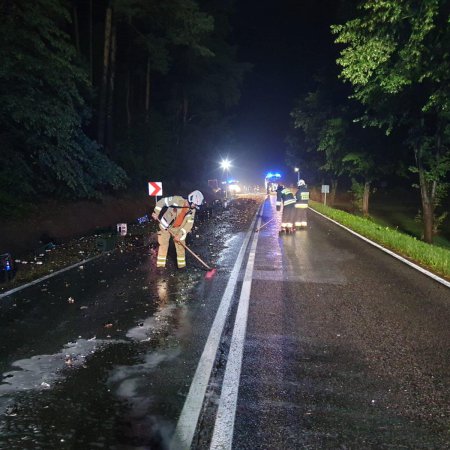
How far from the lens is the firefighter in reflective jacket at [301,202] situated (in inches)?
721

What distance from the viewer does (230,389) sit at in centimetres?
425

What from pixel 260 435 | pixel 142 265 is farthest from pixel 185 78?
pixel 260 435

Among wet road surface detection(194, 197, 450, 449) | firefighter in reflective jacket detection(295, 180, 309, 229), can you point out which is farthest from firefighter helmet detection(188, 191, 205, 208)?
firefighter in reflective jacket detection(295, 180, 309, 229)

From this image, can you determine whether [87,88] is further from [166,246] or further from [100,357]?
[100,357]

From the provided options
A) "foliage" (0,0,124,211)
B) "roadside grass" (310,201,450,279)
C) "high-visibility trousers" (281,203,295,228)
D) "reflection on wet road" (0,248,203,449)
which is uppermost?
"foliage" (0,0,124,211)

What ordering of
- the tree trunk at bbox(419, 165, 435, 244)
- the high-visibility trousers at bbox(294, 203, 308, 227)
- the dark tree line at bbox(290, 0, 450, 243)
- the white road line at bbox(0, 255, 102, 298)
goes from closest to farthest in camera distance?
the white road line at bbox(0, 255, 102, 298)
the dark tree line at bbox(290, 0, 450, 243)
the high-visibility trousers at bbox(294, 203, 308, 227)
the tree trunk at bbox(419, 165, 435, 244)

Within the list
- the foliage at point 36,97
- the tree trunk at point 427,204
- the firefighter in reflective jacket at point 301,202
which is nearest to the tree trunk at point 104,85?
the foliage at point 36,97

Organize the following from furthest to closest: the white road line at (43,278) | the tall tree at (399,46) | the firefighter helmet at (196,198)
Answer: the tall tree at (399,46)
the firefighter helmet at (196,198)
the white road line at (43,278)

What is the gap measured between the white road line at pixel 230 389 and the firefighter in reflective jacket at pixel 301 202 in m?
11.6

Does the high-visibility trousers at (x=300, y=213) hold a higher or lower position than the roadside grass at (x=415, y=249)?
higher

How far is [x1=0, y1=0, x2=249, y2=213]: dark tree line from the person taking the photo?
1334 centimetres

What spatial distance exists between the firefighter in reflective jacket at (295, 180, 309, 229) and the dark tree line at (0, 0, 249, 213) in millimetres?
7862

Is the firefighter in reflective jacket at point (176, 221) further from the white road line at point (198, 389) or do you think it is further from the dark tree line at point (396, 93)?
the dark tree line at point (396, 93)

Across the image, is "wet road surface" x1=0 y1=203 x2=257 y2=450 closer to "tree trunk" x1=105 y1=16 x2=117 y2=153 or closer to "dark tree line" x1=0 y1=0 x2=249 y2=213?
"dark tree line" x1=0 y1=0 x2=249 y2=213
